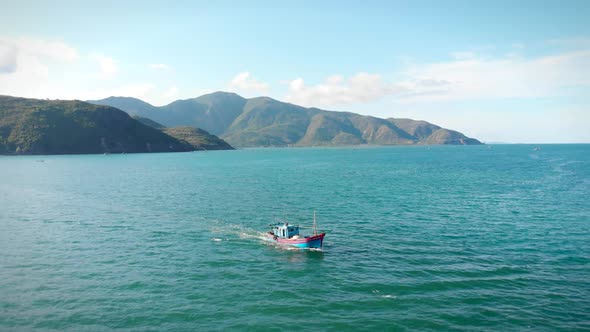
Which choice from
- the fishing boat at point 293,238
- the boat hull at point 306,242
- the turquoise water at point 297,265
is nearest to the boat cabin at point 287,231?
the fishing boat at point 293,238

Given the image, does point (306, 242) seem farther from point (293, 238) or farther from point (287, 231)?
point (287, 231)

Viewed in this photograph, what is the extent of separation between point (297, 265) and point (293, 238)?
25.3 ft

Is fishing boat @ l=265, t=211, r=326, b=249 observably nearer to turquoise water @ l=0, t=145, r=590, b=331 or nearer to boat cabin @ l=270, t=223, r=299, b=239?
boat cabin @ l=270, t=223, r=299, b=239

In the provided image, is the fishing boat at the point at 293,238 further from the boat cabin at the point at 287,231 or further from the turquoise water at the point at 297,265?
the turquoise water at the point at 297,265

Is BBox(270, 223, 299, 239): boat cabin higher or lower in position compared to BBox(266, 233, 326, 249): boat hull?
higher

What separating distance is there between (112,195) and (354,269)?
88.3m

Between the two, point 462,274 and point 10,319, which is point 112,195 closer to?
point 10,319

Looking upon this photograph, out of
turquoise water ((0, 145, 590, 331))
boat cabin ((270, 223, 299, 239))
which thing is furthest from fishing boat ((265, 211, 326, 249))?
turquoise water ((0, 145, 590, 331))

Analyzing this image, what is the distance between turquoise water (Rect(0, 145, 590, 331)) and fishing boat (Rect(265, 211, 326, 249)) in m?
1.66

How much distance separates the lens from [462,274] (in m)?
46.3

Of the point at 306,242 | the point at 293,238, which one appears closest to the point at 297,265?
the point at 306,242

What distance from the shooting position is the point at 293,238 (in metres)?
58.6

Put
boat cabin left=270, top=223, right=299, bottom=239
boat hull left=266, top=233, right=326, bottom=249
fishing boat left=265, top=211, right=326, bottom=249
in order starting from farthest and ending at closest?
boat cabin left=270, top=223, right=299, bottom=239 < fishing boat left=265, top=211, right=326, bottom=249 < boat hull left=266, top=233, right=326, bottom=249

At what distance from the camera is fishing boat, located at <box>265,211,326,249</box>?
2227 inches
